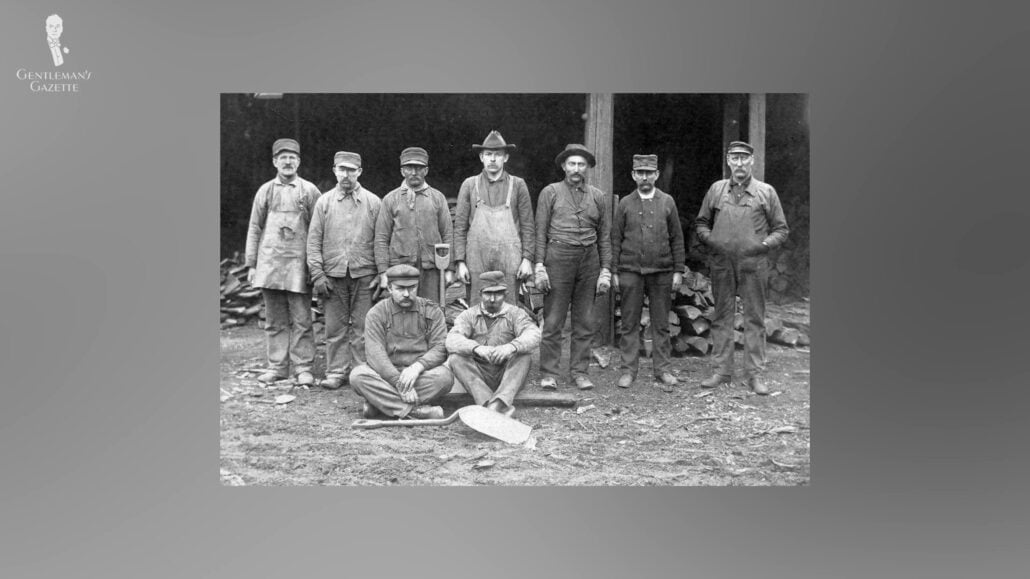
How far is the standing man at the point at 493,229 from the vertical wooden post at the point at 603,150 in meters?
0.37

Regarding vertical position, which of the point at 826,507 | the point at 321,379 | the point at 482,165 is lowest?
the point at 826,507

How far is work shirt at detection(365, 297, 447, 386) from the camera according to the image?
13.4 feet

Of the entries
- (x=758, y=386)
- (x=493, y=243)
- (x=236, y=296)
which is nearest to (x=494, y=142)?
(x=493, y=243)

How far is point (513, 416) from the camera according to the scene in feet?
13.2

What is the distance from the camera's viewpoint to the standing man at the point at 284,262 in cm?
407

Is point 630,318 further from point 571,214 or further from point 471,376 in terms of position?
point 471,376

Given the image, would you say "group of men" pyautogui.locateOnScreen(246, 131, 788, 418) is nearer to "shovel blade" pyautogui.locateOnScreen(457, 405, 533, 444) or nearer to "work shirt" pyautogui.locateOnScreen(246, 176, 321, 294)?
"work shirt" pyautogui.locateOnScreen(246, 176, 321, 294)

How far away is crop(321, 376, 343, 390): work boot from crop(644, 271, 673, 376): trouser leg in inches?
61.0

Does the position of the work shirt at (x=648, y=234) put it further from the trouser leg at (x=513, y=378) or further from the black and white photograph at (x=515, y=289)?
the trouser leg at (x=513, y=378)

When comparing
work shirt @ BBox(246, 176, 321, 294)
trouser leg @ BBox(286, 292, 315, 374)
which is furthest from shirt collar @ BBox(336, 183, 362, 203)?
trouser leg @ BBox(286, 292, 315, 374)

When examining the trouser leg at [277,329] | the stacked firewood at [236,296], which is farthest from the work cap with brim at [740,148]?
the stacked firewood at [236,296]
